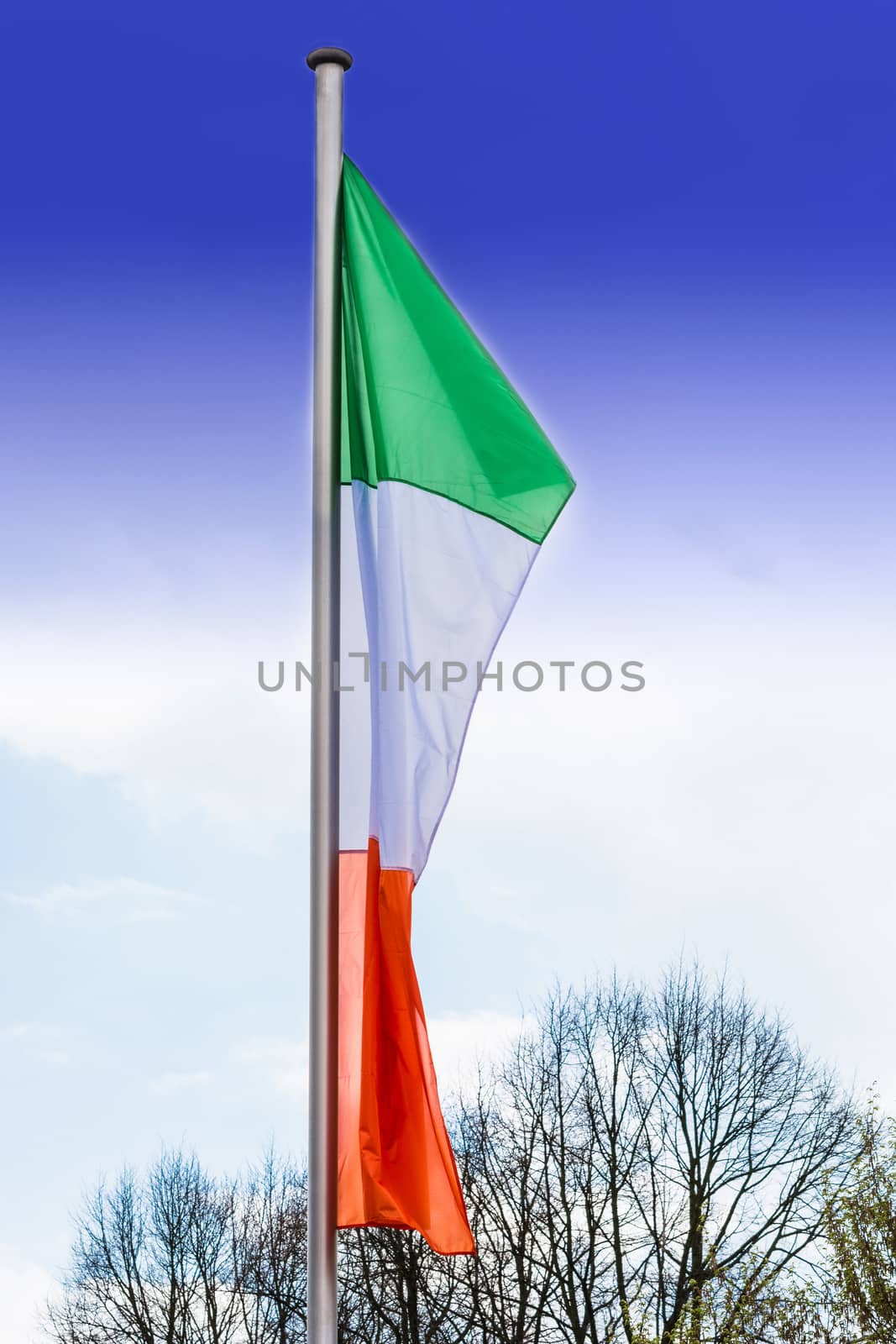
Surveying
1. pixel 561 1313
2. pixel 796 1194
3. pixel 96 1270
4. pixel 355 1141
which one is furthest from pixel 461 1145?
pixel 355 1141

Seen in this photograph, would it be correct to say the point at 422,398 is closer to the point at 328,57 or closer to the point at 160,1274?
the point at 328,57

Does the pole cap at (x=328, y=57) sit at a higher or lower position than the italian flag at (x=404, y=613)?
higher

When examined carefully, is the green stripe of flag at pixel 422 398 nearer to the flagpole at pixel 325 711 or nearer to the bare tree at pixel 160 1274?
the flagpole at pixel 325 711

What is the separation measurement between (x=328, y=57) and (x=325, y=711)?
112 inches

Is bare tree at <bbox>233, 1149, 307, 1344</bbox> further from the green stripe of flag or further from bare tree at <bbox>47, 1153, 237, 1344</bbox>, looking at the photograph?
the green stripe of flag

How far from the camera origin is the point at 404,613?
20.4 feet

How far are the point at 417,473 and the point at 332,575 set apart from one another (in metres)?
0.64

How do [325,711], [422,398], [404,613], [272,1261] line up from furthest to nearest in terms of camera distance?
[272,1261], [422,398], [404,613], [325,711]

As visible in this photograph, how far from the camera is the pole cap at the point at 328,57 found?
658 centimetres

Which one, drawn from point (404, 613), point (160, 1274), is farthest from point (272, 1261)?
point (404, 613)

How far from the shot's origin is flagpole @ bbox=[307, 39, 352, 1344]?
5516 millimetres

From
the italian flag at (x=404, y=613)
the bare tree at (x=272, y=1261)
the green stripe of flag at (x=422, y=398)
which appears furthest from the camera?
the bare tree at (x=272, y=1261)

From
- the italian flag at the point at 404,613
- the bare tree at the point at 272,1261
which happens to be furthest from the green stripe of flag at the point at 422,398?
the bare tree at the point at 272,1261

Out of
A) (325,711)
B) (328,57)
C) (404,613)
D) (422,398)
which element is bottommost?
(325,711)
